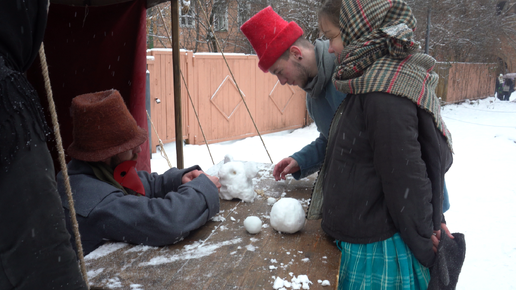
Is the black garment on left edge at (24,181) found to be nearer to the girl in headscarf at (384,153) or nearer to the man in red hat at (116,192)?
the man in red hat at (116,192)

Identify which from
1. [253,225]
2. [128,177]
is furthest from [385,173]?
[128,177]

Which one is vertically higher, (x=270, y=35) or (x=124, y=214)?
(x=270, y=35)

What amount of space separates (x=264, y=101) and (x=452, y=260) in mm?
8202

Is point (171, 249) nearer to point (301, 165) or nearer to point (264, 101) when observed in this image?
point (301, 165)

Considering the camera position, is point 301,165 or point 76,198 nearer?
point 76,198

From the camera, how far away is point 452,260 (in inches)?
57.6

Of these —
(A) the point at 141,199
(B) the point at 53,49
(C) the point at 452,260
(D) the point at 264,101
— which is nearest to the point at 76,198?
(A) the point at 141,199

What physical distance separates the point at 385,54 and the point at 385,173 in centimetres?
45

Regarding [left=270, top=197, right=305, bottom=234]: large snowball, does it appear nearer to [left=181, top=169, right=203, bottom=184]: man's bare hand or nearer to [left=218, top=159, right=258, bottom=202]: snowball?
[left=218, top=159, right=258, bottom=202]: snowball

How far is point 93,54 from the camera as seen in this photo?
310 centimetres

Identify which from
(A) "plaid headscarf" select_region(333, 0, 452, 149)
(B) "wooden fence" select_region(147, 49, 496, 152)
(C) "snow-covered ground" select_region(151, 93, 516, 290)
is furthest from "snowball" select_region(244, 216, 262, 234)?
(B) "wooden fence" select_region(147, 49, 496, 152)

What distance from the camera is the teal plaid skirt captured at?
4.65 feet

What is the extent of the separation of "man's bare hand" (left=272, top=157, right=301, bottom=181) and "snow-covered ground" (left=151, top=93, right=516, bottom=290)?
198 cm

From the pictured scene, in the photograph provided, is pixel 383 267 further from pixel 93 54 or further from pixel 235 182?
pixel 93 54
